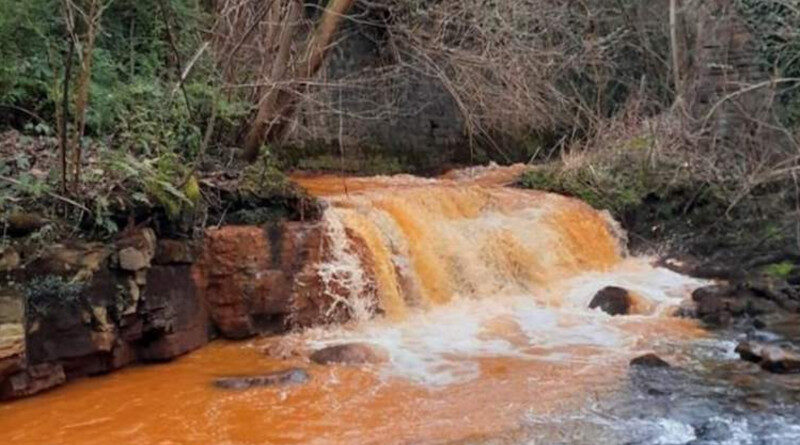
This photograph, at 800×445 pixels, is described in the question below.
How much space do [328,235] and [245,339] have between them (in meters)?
1.26

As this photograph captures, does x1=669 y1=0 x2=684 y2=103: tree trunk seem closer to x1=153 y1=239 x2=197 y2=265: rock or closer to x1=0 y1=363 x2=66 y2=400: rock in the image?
x1=153 y1=239 x2=197 y2=265: rock

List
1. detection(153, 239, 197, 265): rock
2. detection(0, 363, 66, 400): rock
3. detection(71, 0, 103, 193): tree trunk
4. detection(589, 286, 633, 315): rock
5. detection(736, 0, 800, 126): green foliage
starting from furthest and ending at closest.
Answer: detection(736, 0, 800, 126): green foliage < detection(589, 286, 633, 315): rock < detection(153, 239, 197, 265): rock < detection(71, 0, 103, 193): tree trunk < detection(0, 363, 66, 400): rock

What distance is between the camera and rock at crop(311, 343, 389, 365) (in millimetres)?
6520

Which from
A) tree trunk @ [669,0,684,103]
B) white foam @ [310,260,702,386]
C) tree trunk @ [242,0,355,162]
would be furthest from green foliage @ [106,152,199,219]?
tree trunk @ [669,0,684,103]

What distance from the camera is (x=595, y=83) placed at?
1470 cm

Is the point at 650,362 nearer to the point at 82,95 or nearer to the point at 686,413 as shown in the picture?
the point at 686,413

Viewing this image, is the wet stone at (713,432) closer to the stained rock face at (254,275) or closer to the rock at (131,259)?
the stained rock face at (254,275)

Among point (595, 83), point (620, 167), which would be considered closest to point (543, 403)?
point (620, 167)

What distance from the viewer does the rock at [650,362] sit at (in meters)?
6.36

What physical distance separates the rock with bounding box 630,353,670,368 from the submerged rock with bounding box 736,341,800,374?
730 mm

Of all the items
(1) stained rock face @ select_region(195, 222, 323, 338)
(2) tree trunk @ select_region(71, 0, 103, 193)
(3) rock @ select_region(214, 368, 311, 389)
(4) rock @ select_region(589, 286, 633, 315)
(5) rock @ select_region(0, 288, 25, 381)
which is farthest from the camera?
(4) rock @ select_region(589, 286, 633, 315)

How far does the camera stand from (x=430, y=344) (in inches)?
281

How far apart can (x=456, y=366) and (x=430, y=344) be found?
0.66 m

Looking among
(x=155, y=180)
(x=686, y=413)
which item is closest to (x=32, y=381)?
(x=155, y=180)
